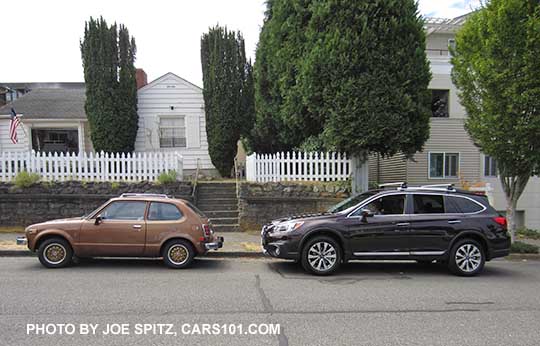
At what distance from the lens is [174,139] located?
16.8m

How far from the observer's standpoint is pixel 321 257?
22.5 ft

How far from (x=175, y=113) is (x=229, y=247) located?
9524mm

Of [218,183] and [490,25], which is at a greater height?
[490,25]

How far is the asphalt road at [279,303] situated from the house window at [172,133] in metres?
9.77

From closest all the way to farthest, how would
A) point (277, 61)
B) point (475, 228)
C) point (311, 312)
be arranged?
point (311, 312), point (475, 228), point (277, 61)

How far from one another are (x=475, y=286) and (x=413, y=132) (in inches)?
200

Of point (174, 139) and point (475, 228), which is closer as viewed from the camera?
point (475, 228)

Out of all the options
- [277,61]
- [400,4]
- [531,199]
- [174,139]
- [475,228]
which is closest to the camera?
[475,228]

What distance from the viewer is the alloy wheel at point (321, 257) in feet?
22.5

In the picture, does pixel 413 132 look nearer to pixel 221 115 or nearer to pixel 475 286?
pixel 475 286

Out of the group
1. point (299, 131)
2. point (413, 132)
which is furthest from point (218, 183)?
point (413, 132)

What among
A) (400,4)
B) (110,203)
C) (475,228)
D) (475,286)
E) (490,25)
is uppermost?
(400,4)

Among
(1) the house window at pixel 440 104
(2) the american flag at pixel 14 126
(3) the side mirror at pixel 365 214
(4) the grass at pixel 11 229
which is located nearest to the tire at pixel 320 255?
(3) the side mirror at pixel 365 214

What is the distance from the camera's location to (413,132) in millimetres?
10273
